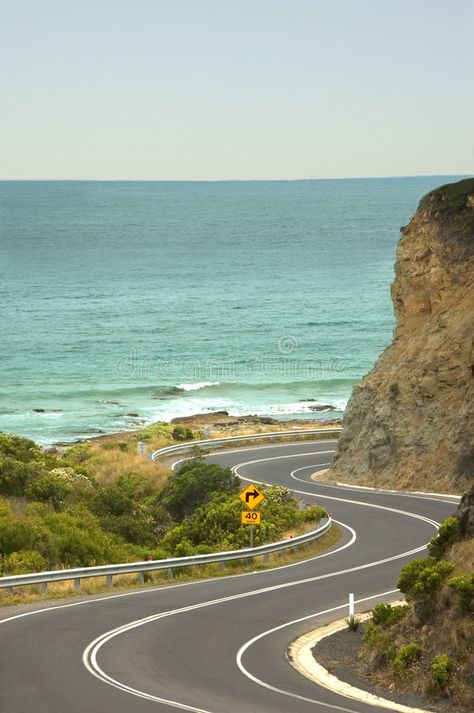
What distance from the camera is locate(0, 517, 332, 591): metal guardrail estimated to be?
2411cm

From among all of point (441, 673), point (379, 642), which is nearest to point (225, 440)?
point (379, 642)

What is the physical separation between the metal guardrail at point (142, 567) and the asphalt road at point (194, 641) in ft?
2.38

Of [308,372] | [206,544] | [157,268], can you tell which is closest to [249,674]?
[206,544]

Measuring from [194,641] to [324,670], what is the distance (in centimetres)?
266

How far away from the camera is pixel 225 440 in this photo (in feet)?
188

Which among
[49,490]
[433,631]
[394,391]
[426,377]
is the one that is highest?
[426,377]

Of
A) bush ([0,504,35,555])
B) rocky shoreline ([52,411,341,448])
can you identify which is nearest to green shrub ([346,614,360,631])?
bush ([0,504,35,555])

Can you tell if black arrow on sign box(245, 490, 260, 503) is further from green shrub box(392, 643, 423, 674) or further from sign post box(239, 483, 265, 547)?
green shrub box(392, 643, 423, 674)

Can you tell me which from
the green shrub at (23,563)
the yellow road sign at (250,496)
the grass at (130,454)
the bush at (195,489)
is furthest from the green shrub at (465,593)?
the grass at (130,454)

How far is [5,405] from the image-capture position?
82.6 m

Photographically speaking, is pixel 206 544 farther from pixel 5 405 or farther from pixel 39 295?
pixel 39 295

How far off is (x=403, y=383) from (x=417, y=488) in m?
3.73

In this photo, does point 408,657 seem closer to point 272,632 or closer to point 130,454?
point 272,632

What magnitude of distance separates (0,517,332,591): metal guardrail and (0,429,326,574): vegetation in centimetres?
107
